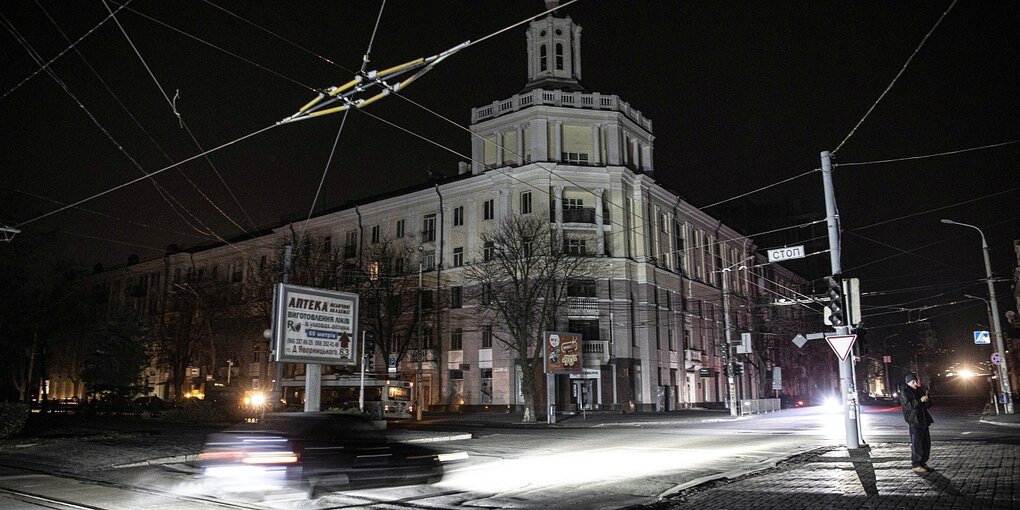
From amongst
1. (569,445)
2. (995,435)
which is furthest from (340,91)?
(995,435)

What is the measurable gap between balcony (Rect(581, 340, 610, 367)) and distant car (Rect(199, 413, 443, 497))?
3540 centimetres

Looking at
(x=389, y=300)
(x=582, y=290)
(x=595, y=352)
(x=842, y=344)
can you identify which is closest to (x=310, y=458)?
(x=842, y=344)

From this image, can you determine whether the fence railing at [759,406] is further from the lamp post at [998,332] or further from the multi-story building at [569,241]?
the lamp post at [998,332]

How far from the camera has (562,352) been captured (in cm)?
3956

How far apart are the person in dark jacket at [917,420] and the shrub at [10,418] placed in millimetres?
24774

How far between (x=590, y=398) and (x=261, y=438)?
3777 cm

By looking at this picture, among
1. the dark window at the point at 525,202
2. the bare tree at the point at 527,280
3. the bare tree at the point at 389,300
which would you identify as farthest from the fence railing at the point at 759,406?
the bare tree at the point at 389,300

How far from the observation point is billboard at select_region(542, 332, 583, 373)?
127ft

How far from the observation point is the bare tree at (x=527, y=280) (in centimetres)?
3981

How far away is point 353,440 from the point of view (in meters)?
11.9

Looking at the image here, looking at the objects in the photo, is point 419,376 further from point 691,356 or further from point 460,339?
point 691,356

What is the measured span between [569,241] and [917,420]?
36.6m

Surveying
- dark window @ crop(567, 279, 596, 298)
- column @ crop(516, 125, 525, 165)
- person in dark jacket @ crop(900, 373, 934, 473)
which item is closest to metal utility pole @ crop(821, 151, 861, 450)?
person in dark jacket @ crop(900, 373, 934, 473)

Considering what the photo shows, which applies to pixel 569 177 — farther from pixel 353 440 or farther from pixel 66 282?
pixel 353 440
